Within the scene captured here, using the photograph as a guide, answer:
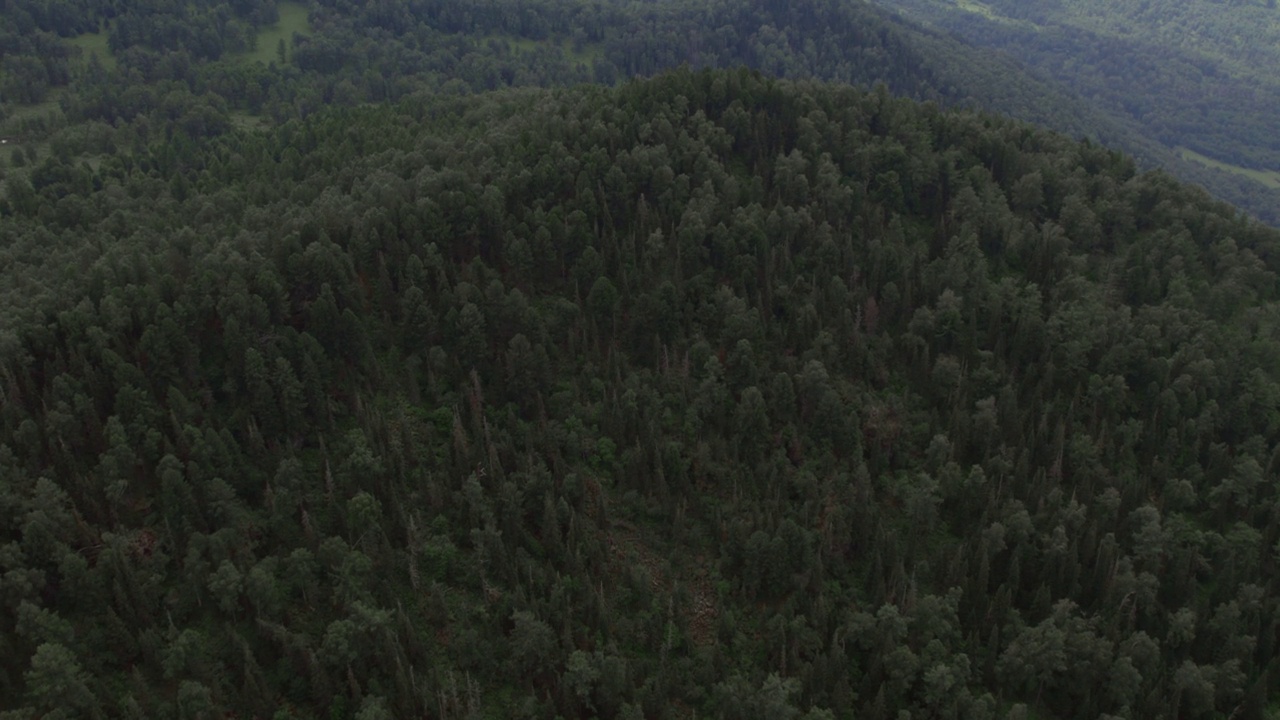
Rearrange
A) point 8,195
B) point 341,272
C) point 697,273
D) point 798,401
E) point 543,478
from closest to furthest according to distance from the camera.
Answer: point 543,478 < point 341,272 < point 798,401 < point 697,273 < point 8,195

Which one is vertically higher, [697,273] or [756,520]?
[697,273]

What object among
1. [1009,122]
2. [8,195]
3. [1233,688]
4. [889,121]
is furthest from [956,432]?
[8,195]

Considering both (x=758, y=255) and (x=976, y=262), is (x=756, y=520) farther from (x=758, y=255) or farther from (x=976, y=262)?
(x=976, y=262)

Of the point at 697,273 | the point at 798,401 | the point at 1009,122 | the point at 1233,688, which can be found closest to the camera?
the point at 1233,688

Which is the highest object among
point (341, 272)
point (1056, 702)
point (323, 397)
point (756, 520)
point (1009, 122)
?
point (1009, 122)

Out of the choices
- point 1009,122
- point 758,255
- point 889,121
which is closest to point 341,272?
point 758,255

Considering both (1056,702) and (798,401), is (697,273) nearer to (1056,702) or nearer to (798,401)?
(798,401)

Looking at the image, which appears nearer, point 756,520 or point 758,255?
point 756,520
